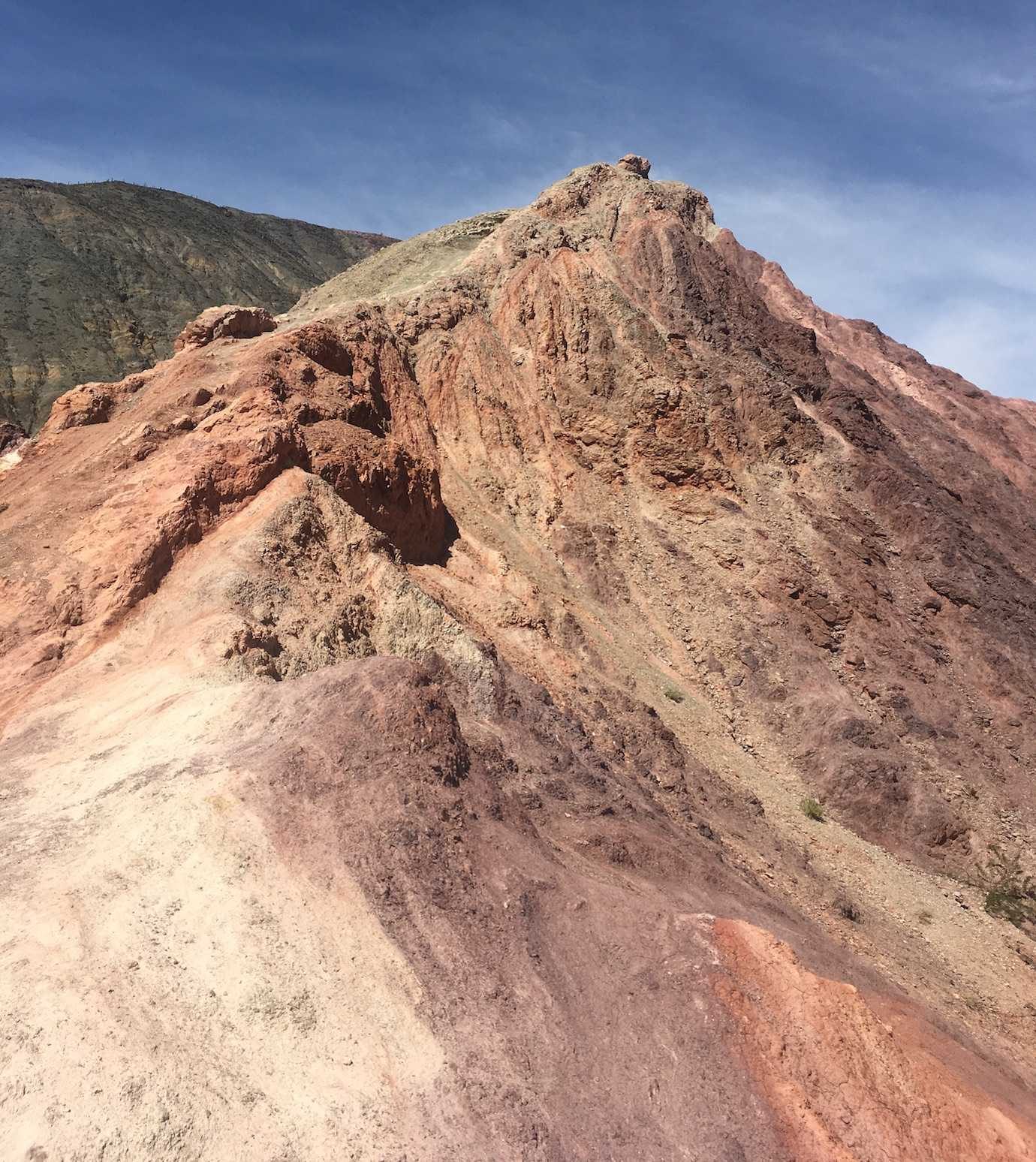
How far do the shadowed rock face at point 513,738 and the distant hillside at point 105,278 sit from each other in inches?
1435

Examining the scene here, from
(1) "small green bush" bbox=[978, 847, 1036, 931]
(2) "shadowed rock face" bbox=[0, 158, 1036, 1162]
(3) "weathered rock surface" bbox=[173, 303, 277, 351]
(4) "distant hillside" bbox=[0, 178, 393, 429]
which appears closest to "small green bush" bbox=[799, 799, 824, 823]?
(2) "shadowed rock face" bbox=[0, 158, 1036, 1162]

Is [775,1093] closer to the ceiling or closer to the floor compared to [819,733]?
closer to the floor

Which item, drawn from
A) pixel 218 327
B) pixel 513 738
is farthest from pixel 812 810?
pixel 218 327

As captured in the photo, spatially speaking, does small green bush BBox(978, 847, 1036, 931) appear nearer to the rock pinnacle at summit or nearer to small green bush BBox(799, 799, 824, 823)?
small green bush BBox(799, 799, 824, 823)

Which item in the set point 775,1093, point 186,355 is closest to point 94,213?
point 186,355

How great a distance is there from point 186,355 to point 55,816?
14.8 meters

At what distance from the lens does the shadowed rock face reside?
20.6 feet

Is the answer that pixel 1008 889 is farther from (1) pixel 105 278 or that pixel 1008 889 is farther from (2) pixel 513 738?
(1) pixel 105 278

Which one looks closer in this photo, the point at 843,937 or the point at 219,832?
the point at 219,832

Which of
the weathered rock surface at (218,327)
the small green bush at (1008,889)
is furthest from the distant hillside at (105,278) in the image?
the small green bush at (1008,889)

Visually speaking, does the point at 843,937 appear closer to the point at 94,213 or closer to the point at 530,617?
the point at 530,617

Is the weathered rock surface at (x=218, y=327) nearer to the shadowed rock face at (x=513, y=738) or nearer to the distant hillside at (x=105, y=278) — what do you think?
the shadowed rock face at (x=513, y=738)

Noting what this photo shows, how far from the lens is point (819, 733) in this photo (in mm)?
19469

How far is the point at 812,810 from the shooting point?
59.2ft
